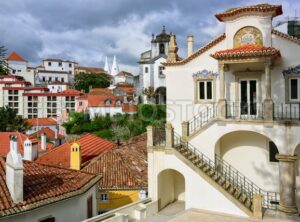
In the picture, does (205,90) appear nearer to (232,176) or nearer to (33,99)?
(232,176)

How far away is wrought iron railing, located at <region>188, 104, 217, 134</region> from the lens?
1753cm

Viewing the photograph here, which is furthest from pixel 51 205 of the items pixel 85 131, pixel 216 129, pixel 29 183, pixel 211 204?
pixel 85 131

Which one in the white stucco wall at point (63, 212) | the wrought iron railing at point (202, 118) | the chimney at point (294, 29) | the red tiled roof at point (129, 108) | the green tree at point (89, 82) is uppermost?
the green tree at point (89, 82)

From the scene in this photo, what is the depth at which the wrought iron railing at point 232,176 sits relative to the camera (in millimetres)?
16156

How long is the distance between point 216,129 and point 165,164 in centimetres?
304

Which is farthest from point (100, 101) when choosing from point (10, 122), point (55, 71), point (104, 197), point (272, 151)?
point (55, 71)

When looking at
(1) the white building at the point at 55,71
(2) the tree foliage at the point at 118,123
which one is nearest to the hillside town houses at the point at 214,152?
(2) the tree foliage at the point at 118,123

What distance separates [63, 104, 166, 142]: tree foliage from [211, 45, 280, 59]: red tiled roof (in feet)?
99.1

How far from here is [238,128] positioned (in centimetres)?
1563

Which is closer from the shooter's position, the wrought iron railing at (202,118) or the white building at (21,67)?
the wrought iron railing at (202,118)

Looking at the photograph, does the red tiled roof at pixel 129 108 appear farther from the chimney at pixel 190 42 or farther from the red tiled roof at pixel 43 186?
the red tiled roof at pixel 43 186

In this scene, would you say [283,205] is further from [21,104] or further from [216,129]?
[21,104]

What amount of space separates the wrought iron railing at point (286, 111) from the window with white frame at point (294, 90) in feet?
0.98

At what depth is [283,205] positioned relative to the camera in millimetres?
14812
